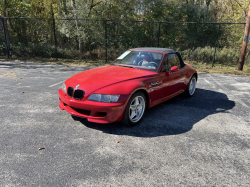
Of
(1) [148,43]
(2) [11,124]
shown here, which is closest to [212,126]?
(2) [11,124]

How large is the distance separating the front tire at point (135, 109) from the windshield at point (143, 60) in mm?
876

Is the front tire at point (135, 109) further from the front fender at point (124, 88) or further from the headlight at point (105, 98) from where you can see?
the headlight at point (105, 98)

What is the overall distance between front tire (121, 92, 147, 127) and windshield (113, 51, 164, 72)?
876 mm

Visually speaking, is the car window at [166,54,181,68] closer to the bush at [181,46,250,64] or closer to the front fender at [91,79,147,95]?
the front fender at [91,79,147,95]

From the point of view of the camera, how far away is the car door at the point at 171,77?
174 inches

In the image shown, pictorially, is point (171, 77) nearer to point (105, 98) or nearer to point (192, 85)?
point (192, 85)

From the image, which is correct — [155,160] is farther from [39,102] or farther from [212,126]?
[39,102]

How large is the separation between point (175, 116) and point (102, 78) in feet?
6.22

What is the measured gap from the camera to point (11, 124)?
145 inches

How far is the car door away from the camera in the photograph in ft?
14.5

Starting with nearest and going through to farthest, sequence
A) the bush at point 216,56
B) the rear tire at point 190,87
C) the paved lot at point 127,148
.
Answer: the paved lot at point 127,148 → the rear tire at point 190,87 → the bush at point 216,56

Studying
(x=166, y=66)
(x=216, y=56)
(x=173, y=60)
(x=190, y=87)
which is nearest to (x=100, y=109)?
(x=166, y=66)

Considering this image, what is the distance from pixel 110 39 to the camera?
15.5m

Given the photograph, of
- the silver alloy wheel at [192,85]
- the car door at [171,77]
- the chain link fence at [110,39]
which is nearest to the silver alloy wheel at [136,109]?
the car door at [171,77]
